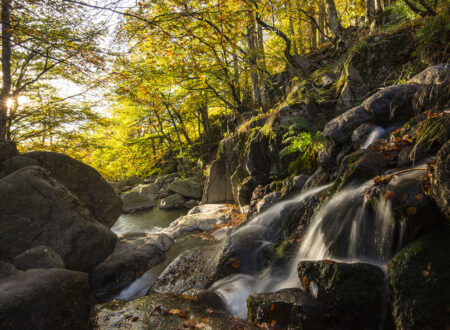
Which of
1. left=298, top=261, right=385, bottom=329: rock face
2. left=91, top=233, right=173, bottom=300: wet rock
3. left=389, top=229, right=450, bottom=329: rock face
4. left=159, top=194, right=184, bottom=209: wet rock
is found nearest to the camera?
left=389, top=229, right=450, bottom=329: rock face

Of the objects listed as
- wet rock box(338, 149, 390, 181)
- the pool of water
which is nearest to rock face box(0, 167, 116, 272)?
the pool of water

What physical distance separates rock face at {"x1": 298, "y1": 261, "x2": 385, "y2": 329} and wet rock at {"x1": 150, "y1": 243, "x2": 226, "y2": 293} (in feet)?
7.37

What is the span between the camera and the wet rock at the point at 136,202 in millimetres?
14961

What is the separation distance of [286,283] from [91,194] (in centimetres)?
703

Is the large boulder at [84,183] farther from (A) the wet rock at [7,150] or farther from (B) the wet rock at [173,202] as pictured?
(B) the wet rock at [173,202]

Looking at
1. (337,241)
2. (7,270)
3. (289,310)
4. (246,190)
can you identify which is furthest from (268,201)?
(7,270)

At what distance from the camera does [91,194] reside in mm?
7910

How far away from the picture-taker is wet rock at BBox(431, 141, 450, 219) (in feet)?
7.01

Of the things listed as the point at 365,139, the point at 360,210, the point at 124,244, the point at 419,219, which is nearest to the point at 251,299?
the point at 360,210

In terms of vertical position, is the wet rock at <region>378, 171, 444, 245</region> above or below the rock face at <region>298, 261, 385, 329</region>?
above

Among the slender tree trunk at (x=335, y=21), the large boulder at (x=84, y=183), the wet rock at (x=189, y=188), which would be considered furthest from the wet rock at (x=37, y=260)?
the slender tree trunk at (x=335, y=21)

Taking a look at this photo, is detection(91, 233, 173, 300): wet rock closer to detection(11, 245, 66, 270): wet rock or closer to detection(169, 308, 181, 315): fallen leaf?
detection(11, 245, 66, 270): wet rock

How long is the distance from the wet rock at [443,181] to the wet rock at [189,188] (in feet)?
41.8

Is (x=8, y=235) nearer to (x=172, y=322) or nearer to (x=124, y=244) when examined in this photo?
(x=124, y=244)
